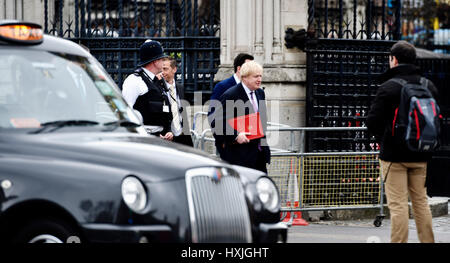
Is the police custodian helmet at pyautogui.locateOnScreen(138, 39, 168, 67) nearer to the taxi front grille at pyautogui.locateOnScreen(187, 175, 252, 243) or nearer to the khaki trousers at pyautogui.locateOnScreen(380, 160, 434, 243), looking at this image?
the khaki trousers at pyautogui.locateOnScreen(380, 160, 434, 243)

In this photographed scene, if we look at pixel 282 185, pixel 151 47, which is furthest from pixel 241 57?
pixel 282 185

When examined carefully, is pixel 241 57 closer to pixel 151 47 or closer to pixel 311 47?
pixel 151 47

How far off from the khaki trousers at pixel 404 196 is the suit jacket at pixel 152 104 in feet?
8.07

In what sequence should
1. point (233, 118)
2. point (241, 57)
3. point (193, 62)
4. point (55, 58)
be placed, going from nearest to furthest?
point (55, 58), point (233, 118), point (241, 57), point (193, 62)

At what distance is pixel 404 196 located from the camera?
752 cm

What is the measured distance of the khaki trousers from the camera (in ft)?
24.6

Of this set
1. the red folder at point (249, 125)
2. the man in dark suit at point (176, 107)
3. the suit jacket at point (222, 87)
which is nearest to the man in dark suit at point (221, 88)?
the suit jacket at point (222, 87)

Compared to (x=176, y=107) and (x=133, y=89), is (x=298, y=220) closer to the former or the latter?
(x=176, y=107)

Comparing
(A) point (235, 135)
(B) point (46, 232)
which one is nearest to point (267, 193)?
(B) point (46, 232)

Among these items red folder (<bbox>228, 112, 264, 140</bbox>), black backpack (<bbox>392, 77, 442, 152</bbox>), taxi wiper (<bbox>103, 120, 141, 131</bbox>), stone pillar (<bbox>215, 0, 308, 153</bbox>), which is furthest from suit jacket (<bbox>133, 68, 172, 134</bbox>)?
stone pillar (<bbox>215, 0, 308, 153</bbox>)

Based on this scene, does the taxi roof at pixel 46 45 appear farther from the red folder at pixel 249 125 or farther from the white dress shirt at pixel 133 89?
the red folder at pixel 249 125

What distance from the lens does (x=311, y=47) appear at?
1204cm

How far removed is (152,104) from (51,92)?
272cm
